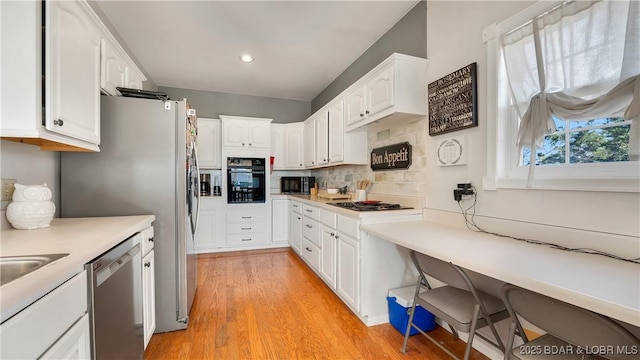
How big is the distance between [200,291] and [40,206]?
67.6 inches

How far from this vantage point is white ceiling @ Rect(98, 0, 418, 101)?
96.4 inches

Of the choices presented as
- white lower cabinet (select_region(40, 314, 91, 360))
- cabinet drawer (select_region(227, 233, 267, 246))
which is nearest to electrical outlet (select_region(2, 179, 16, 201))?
white lower cabinet (select_region(40, 314, 91, 360))

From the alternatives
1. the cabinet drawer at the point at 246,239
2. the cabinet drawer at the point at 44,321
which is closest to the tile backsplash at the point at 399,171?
the cabinet drawer at the point at 246,239

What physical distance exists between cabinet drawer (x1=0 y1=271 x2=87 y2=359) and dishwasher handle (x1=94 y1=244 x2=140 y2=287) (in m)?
0.10

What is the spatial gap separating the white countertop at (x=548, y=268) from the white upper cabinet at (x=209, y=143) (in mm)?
3498

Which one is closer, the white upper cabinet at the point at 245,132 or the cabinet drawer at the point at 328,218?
the cabinet drawer at the point at 328,218

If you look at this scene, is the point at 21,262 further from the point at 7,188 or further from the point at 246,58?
the point at 246,58

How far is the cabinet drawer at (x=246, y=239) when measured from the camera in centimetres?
432

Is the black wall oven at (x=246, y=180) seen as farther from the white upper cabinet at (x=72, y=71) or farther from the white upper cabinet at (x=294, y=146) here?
the white upper cabinet at (x=72, y=71)

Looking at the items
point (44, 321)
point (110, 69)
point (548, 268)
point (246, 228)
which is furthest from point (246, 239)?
point (548, 268)

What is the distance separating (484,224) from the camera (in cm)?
182

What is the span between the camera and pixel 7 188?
4.73 ft

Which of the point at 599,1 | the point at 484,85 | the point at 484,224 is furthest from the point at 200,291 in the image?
the point at 599,1

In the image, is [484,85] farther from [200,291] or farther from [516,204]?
[200,291]
